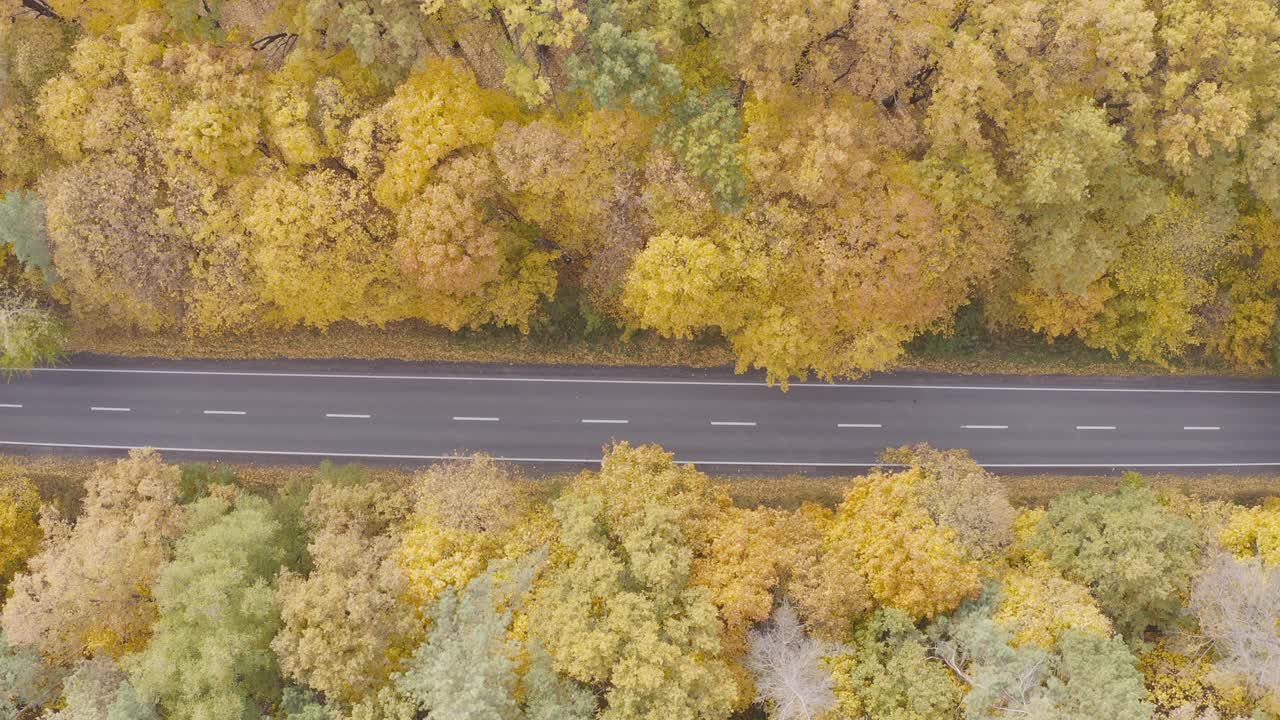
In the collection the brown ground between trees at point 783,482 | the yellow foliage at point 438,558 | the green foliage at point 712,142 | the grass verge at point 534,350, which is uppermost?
the green foliage at point 712,142

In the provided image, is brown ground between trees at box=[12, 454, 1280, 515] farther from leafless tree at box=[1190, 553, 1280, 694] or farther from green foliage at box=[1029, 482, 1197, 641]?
leafless tree at box=[1190, 553, 1280, 694]

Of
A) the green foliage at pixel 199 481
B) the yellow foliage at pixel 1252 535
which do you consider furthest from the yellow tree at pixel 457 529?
the yellow foliage at pixel 1252 535

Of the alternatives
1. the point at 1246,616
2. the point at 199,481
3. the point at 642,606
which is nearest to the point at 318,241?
the point at 199,481

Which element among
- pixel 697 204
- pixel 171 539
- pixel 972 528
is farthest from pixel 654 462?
pixel 171 539

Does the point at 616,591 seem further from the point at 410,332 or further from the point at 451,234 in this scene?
the point at 410,332

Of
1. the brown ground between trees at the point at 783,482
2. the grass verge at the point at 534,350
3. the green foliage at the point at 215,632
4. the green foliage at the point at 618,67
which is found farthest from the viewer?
the grass verge at the point at 534,350

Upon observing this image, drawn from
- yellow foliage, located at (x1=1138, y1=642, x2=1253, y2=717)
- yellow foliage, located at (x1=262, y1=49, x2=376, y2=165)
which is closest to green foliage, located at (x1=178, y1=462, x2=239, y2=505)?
yellow foliage, located at (x1=262, y1=49, x2=376, y2=165)

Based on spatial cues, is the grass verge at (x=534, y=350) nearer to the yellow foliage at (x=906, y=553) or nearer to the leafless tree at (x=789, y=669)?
the yellow foliage at (x=906, y=553)
